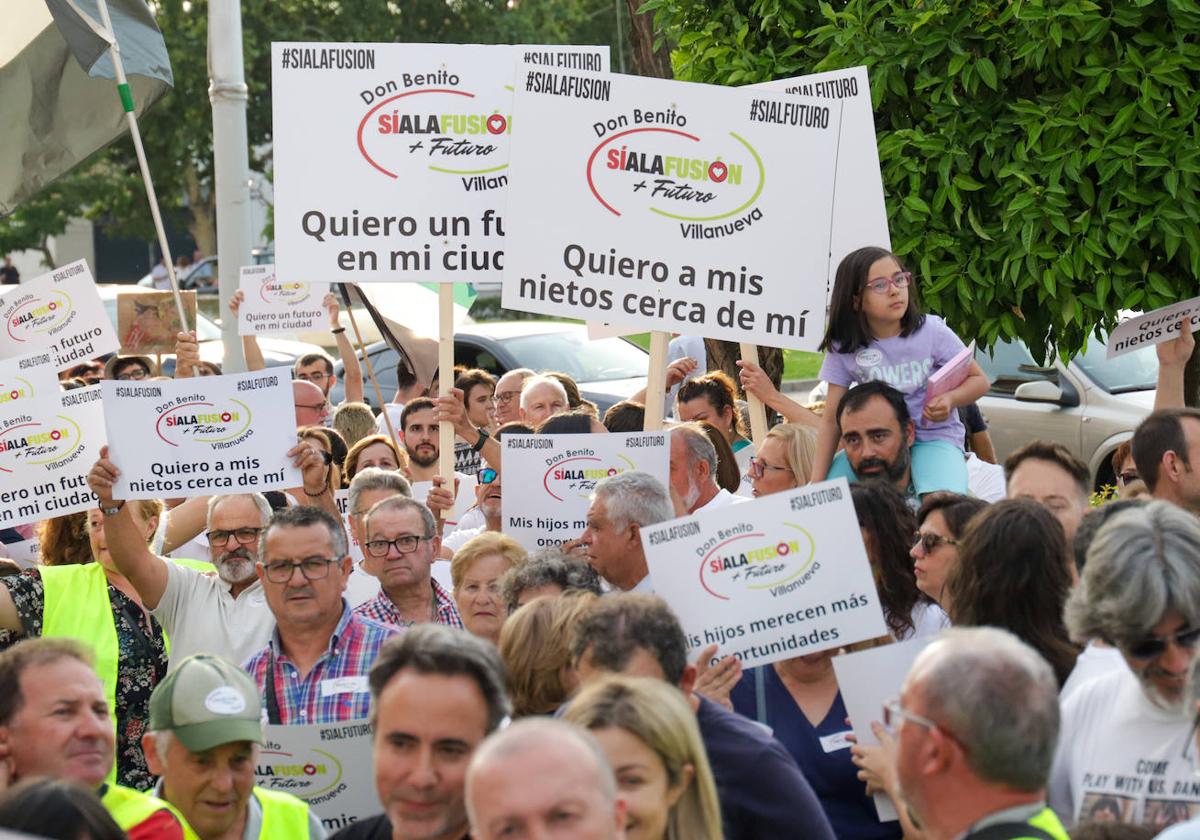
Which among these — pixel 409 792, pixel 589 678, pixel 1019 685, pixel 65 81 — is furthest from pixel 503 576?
pixel 65 81

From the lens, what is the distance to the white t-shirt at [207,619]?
609cm

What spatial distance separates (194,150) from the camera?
3853 cm

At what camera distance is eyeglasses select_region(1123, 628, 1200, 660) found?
3933 mm

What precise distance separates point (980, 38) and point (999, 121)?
379 mm

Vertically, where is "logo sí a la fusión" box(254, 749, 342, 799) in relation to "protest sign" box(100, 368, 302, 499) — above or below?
below

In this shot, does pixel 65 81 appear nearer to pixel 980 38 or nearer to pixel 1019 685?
pixel 980 38

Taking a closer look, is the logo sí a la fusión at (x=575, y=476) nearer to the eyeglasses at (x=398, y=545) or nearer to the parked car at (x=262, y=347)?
the eyeglasses at (x=398, y=545)

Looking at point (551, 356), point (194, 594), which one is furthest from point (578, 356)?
point (194, 594)

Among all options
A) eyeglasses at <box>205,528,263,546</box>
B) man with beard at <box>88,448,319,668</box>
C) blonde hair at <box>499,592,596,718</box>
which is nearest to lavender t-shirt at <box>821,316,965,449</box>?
eyeglasses at <box>205,528,263,546</box>

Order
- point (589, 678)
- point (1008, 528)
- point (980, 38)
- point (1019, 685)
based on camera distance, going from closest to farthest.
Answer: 1. point (1019, 685)
2. point (589, 678)
3. point (1008, 528)
4. point (980, 38)

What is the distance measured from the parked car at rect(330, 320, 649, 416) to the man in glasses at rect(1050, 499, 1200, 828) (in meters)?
10.8

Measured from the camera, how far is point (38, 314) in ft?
32.7

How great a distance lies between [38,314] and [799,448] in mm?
4968

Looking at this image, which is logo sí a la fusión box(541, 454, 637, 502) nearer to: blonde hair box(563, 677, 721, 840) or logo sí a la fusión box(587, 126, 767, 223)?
logo sí a la fusión box(587, 126, 767, 223)
